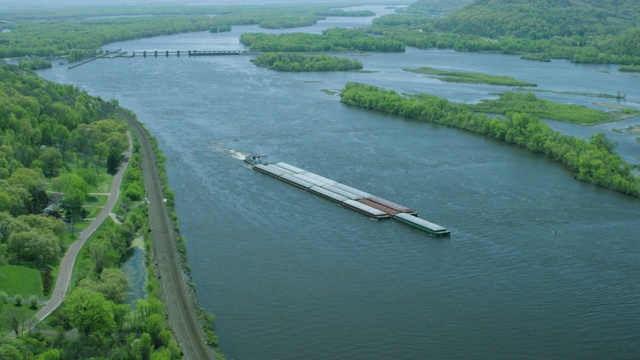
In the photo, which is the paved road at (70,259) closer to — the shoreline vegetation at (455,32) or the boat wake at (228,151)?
the boat wake at (228,151)

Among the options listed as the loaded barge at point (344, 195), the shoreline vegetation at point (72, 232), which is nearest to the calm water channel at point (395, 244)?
the loaded barge at point (344, 195)

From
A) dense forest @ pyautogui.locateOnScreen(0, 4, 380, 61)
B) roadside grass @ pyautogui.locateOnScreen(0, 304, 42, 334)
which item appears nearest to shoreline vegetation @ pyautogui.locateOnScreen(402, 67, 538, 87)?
dense forest @ pyautogui.locateOnScreen(0, 4, 380, 61)

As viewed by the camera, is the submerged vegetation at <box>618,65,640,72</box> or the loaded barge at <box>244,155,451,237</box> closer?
the loaded barge at <box>244,155,451,237</box>

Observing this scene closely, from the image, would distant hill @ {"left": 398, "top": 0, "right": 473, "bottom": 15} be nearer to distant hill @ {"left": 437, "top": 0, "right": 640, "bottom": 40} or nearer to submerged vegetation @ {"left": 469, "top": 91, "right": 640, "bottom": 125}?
distant hill @ {"left": 437, "top": 0, "right": 640, "bottom": 40}

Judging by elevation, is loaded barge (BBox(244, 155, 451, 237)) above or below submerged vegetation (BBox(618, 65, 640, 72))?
below

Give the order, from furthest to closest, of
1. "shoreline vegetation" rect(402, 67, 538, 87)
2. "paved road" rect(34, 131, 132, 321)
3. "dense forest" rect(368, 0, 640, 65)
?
1. "dense forest" rect(368, 0, 640, 65)
2. "shoreline vegetation" rect(402, 67, 538, 87)
3. "paved road" rect(34, 131, 132, 321)
